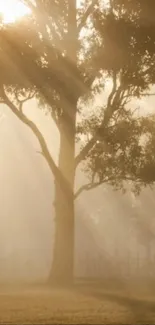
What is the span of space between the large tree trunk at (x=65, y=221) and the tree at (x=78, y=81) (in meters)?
0.05

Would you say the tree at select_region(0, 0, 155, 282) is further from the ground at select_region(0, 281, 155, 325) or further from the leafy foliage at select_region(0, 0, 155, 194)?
the ground at select_region(0, 281, 155, 325)

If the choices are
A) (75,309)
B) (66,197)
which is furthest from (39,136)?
(75,309)

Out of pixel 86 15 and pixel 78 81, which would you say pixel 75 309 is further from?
pixel 86 15

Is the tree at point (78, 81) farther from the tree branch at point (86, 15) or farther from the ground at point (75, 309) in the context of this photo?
the ground at point (75, 309)

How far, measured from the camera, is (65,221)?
33281 millimetres

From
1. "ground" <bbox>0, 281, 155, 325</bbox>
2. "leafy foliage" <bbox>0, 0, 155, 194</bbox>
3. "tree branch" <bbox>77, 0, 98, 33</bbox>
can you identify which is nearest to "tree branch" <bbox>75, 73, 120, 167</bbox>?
"leafy foliage" <bbox>0, 0, 155, 194</bbox>

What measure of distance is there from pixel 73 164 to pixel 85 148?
3.32 feet

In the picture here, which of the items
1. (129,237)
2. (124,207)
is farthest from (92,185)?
(129,237)

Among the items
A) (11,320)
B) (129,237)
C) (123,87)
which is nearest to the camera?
(11,320)

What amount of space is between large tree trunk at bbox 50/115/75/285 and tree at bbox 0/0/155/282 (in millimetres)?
49

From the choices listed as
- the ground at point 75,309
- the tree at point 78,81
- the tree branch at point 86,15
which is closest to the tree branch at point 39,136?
the tree at point 78,81

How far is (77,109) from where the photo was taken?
33594mm

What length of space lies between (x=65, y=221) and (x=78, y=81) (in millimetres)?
6877

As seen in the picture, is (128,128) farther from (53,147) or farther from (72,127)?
(53,147)
